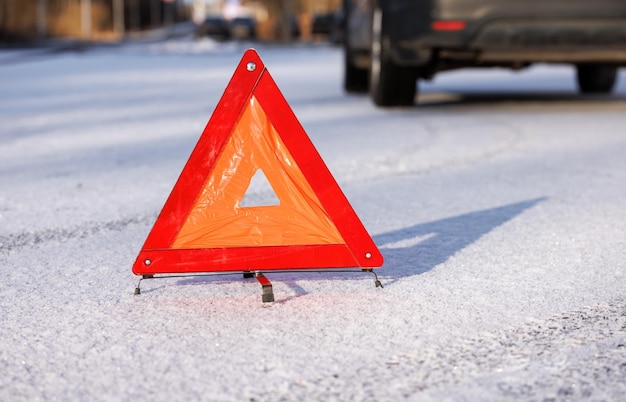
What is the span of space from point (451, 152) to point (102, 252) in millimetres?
3310

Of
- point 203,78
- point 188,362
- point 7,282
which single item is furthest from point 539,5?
point 203,78

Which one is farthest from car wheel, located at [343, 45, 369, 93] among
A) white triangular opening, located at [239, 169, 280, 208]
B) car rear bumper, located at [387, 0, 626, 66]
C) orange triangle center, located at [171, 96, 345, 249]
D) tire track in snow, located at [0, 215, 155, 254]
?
orange triangle center, located at [171, 96, 345, 249]

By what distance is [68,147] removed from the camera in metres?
7.29

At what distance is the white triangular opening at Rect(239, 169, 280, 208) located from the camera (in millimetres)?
4895

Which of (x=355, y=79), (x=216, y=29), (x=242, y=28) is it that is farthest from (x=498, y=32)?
(x=242, y=28)

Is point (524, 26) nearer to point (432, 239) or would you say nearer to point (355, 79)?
point (355, 79)

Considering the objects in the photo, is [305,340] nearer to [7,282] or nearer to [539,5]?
[7,282]

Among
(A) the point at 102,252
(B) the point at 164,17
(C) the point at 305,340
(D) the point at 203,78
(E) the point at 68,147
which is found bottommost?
(B) the point at 164,17

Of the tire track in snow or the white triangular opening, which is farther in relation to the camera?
the white triangular opening

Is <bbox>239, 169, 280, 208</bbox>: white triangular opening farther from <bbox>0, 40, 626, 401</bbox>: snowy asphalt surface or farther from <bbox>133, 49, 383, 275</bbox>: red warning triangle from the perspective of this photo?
<bbox>133, 49, 383, 275</bbox>: red warning triangle

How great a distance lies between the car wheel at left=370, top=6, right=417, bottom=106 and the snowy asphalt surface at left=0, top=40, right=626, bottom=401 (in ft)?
5.18

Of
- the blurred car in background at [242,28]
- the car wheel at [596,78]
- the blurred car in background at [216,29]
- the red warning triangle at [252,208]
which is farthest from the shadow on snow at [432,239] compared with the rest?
the blurred car in background at [242,28]

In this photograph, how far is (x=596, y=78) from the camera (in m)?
12.1

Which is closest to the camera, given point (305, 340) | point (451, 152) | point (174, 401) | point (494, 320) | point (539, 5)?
point (174, 401)
